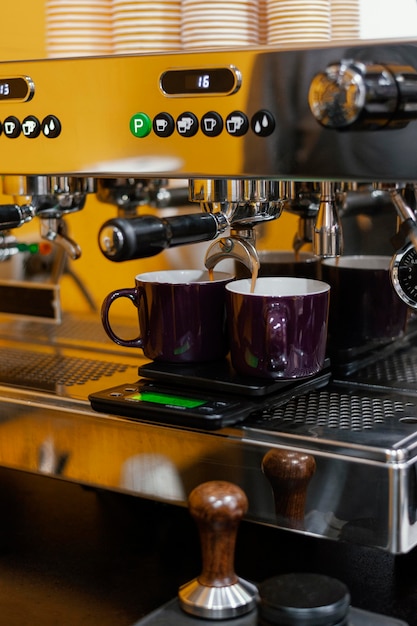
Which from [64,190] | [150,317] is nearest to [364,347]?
[150,317]

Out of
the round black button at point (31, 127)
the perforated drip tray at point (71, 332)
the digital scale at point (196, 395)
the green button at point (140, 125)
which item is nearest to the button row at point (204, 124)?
the green button at point (140, 125)

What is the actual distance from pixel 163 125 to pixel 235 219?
107 millimetres

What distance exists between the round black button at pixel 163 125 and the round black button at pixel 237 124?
0.19ft

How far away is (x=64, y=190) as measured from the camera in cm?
100

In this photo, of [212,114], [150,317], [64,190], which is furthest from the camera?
[64,190]

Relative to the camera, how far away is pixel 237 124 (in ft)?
2.54

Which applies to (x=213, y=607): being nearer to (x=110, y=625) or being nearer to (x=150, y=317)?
(x=110, y=625)

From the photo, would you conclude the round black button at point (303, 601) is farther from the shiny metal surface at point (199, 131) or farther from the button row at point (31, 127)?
the button row at point (31, 127)

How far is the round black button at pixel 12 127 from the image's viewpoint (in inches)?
35.8

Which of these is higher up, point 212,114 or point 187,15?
point 187,15

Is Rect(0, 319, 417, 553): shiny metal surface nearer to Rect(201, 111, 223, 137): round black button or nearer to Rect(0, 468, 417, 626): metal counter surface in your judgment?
Rect(0, 468, 417, 626): metal counter surface

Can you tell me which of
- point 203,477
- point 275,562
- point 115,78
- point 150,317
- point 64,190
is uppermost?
point 115,78

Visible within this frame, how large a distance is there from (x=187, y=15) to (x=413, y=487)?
1.63 ft

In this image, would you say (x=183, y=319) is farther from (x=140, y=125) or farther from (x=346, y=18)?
(x=346, y=18)
